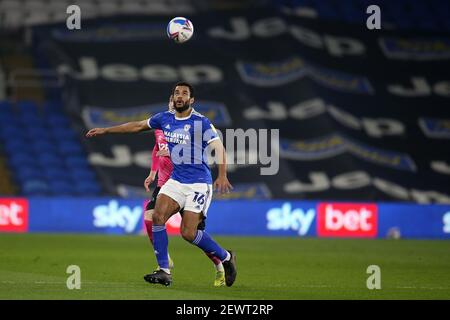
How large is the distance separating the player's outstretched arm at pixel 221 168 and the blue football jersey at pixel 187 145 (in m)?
0.17

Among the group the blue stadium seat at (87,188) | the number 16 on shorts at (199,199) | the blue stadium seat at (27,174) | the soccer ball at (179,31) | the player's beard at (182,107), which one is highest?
the blue stadium seat at (27,174)

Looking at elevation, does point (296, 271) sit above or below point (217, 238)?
below

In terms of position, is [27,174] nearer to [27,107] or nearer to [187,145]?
[27,107]

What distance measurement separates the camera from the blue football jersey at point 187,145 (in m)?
12.2

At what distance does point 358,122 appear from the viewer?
31.2 metres

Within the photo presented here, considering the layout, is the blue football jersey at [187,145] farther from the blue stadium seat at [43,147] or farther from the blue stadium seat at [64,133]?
the blue stadium seat at [64,133]

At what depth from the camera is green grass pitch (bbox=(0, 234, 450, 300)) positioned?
11.3 meters

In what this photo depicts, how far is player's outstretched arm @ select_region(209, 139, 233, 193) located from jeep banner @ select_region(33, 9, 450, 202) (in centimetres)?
1635

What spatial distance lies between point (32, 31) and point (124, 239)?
1144 centimetres

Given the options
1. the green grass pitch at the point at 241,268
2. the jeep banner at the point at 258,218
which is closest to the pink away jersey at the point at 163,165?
the green grass pitch at the point at 241,268

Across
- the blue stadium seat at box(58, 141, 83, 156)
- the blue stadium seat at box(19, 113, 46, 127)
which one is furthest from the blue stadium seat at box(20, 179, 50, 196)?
the blue stadium seat at box(19, 113, 46, 127)

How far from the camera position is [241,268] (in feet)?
50.8

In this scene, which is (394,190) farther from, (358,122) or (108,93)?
(108,93)

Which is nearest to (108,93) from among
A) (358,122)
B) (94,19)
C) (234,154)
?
(94,19)
